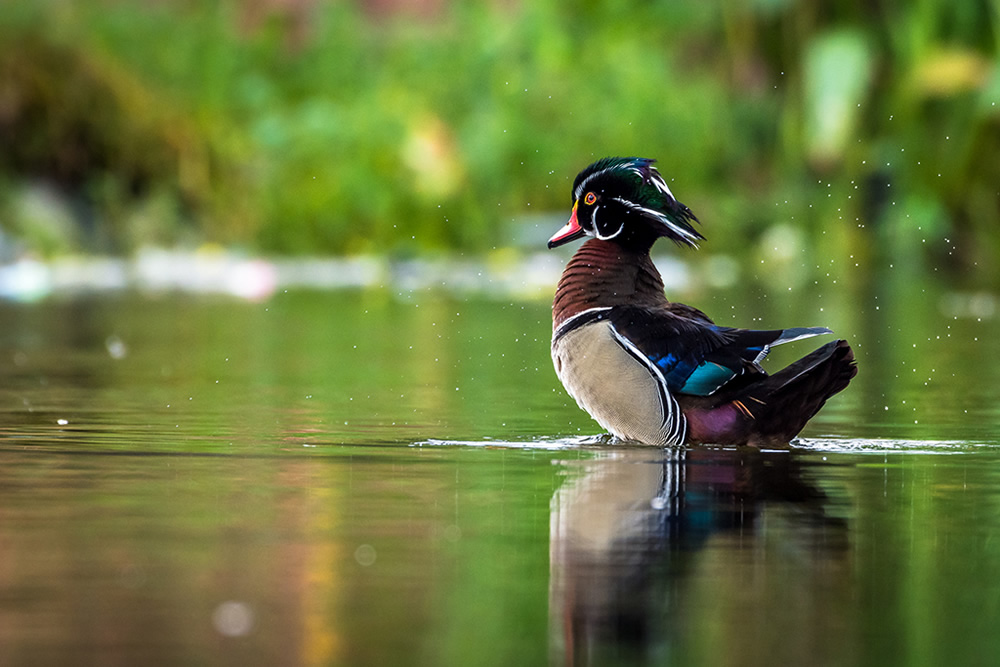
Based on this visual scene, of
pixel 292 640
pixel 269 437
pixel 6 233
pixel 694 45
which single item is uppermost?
pixel 694 45

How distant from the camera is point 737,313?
13961 mm

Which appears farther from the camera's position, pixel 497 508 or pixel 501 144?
pixel 501 144

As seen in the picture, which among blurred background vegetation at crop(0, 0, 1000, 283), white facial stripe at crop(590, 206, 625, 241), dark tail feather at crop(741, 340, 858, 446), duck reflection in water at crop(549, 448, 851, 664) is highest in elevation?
blurred background vegetation at crop(0, 0, 1000, 283)

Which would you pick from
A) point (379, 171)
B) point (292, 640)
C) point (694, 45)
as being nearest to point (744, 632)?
→ point (292, 640)

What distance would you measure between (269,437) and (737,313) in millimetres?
7030

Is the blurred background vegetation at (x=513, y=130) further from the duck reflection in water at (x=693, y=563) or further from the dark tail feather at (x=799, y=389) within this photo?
the duck reflection in water at (x=693, y=563)

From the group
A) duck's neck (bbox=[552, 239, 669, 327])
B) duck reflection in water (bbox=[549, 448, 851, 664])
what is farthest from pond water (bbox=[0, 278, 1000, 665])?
duck's neck (bbox=[552, 239, 669, 327])

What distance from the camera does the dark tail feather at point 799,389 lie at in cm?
681

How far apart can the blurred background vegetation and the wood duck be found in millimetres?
11412

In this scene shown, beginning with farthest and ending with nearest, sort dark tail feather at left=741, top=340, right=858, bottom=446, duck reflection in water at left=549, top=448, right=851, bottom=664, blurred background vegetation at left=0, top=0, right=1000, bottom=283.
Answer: blurred background vegetation at left=0, top=0, right=1000, bottom=283, dark tail feather at left=741, top=340, right=858, bottom=446, duck reflection in water at left=549, top=448, right=851, bottom=664

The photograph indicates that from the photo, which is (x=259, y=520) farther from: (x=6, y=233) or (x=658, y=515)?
(x=6, y=233)

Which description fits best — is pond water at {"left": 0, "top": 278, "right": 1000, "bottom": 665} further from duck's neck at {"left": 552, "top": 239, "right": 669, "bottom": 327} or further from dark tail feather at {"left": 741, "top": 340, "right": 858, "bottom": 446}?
duck's neck at {"left": 552, "top": 239, "right": 669, "bottom": 327}

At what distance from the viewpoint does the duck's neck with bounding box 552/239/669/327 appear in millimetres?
7254

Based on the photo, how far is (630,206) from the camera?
733 centimetres
